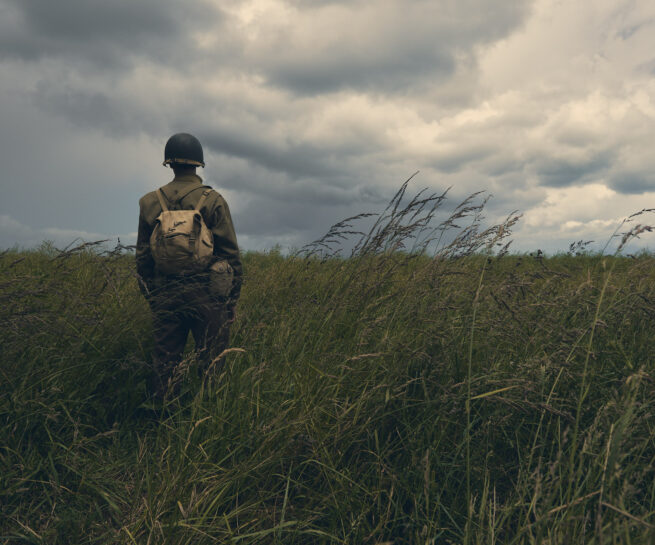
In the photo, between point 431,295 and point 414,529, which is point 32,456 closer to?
point 414,529

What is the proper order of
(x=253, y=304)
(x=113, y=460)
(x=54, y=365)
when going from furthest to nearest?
(x=253, y=304), (x=54, y=365), (x=113, y=460)

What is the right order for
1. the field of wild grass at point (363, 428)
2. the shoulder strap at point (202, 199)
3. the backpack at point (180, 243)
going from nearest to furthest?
1. the field of wild grass at point (363, 428)
2. the backpack at point (180, 243)
3. the shoulder strap at point (202, 199)

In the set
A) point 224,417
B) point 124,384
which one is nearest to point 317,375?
point 224,417

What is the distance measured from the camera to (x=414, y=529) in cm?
170

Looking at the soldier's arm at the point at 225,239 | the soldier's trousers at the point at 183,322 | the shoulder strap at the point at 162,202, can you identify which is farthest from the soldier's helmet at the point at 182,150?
the soldier's trousers at the point at 183,322

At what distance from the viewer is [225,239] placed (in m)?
3.27

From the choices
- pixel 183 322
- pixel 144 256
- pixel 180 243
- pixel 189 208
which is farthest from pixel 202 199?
pixel 183 322

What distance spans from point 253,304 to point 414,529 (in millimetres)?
2625

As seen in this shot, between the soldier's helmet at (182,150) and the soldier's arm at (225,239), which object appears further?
the soldier's helmet at (182,150)

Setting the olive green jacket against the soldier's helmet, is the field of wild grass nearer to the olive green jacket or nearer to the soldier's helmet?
the olive green jacket

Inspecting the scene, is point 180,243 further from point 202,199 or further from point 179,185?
point 179,185

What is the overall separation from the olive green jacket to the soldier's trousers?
0.20 meters

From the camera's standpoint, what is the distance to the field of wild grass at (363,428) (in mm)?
1637

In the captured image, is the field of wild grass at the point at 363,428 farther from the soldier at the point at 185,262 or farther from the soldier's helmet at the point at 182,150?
the soldier's helmet at the point at 182,150
